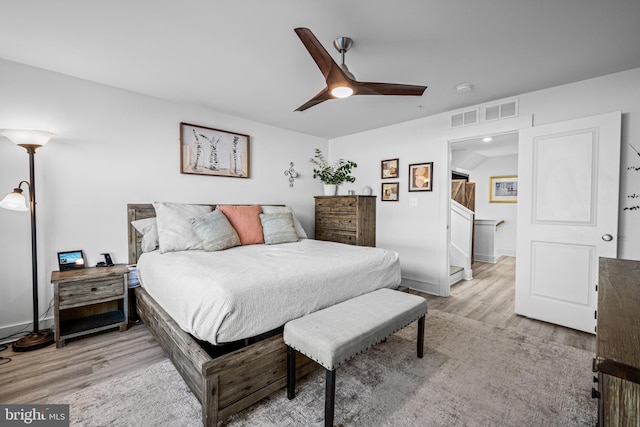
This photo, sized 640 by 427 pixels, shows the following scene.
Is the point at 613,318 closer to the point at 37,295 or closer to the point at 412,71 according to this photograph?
the point at 412,71

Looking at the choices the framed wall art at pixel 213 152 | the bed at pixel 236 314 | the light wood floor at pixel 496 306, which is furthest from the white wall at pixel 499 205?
the framed wall art at pixel 213 152

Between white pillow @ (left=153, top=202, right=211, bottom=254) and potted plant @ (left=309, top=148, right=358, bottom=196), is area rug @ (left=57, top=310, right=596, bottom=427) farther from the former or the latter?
potted plant @ (left=309, top=148, right=358, bottom=196)

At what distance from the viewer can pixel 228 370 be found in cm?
150

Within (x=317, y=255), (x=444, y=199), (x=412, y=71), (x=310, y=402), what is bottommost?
(x=310, y=402)

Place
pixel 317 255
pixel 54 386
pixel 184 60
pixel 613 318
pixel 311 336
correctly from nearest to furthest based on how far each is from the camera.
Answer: pixel 613 318 < pixel 311 336 < pixel 54 386 < pixel 184 60 < pixel 317 255

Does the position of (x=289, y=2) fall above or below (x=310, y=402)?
above

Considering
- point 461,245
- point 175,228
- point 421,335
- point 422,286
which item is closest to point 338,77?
point 421,335

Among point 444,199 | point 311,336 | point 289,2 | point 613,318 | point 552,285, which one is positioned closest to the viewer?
point 613,318

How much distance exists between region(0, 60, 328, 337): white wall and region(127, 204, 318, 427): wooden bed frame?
1562 millimetres

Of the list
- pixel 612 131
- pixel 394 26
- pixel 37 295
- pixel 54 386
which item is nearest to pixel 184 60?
pixel 394 26

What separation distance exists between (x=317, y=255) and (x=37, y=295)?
2432mm

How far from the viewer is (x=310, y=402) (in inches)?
66.8

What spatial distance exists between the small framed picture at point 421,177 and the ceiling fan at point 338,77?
6.00 feet

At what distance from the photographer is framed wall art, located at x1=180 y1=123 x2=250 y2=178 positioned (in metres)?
3.36
